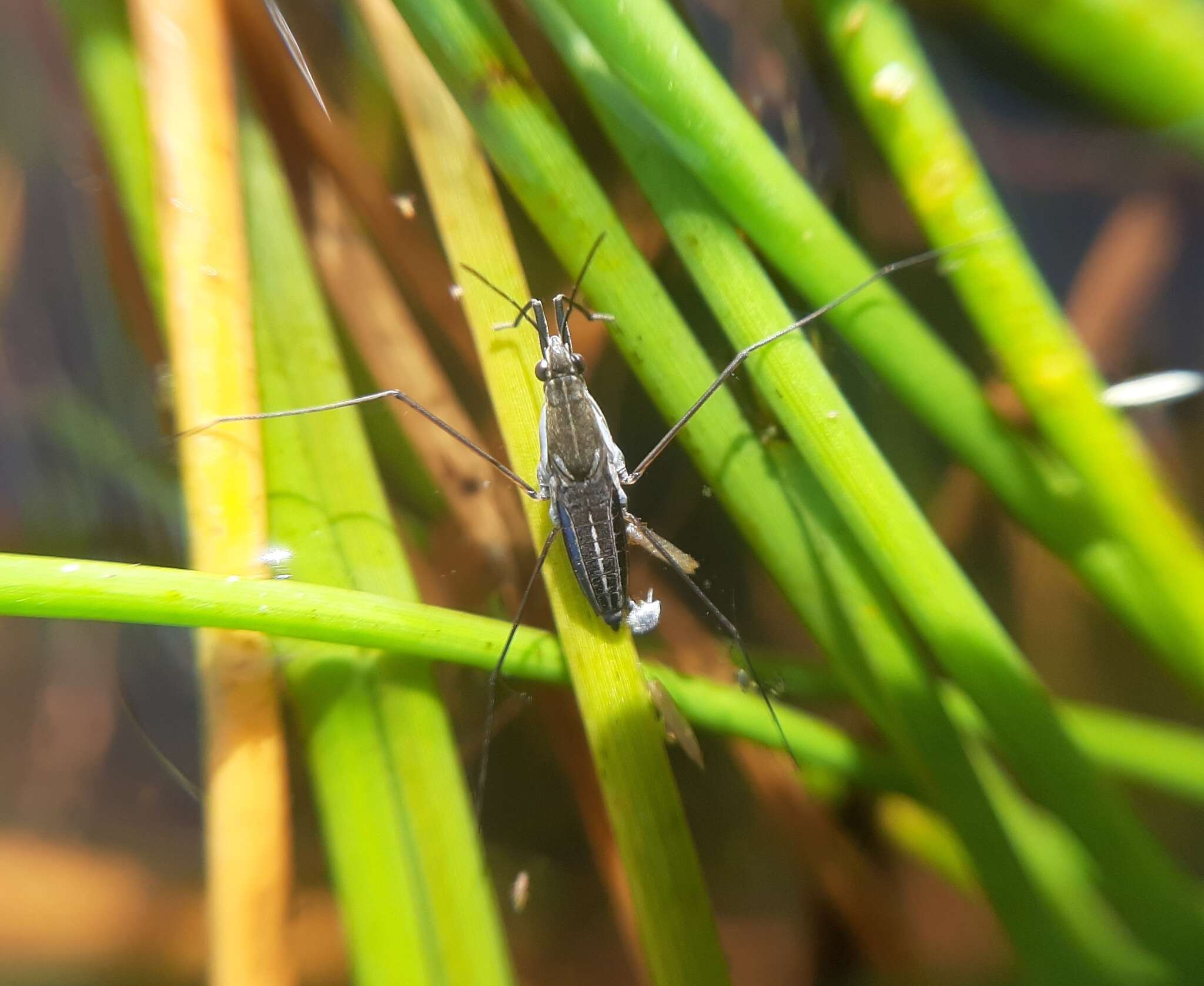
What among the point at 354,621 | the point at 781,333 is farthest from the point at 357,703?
the point at 781,333

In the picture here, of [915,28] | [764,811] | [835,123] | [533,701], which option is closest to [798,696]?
[764,811]

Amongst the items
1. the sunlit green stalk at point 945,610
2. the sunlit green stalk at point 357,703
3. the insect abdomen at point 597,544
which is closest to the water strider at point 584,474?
the insect abdomen at point 597,544

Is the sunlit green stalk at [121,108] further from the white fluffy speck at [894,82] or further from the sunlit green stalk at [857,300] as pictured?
the white fluffy speck at [894,82]

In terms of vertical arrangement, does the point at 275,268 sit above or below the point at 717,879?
above

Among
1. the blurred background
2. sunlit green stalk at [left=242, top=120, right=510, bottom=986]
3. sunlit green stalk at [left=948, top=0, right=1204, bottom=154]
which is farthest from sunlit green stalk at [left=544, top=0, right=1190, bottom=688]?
sunlit green stalk at [left=242, top=120, right=510, bottom=986]

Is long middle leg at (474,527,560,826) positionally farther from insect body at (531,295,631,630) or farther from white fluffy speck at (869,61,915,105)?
white fluffy speck at (869,61,915,105)

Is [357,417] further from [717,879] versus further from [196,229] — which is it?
[717,879]
